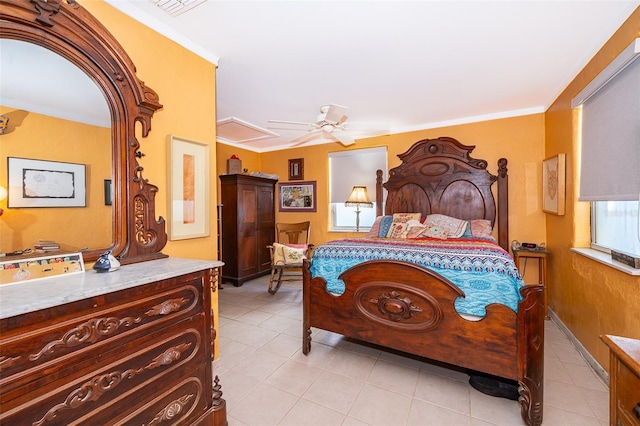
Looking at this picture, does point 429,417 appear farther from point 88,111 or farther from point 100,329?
point 88,111

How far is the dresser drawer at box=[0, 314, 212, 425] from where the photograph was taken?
3.07 feet

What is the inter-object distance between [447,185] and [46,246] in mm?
4088

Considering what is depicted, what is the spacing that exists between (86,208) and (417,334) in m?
2.22

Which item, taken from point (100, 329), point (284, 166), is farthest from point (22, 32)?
point (284, 166)

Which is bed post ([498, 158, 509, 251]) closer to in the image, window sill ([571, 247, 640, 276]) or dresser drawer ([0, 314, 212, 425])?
Result: window sill ([571, 247, 640, 276])

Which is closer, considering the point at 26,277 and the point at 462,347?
the point at 26,277

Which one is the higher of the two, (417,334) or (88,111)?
(88,111)

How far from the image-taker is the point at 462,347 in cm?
182

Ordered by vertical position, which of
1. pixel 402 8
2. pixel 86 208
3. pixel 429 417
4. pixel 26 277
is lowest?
pixel 429 417

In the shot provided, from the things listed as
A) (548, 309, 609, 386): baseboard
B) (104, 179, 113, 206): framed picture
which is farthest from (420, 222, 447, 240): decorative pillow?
(104, 179, 113, 206): framed picture

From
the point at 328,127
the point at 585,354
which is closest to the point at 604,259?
the point at 585,354

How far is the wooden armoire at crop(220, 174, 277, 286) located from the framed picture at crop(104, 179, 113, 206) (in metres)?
2.94

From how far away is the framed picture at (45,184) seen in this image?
4.10ft

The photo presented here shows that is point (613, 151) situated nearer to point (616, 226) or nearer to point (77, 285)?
point (616, 226)
